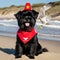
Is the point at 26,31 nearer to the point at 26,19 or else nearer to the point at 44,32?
the point at 26,19

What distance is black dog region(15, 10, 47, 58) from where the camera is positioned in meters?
6.43

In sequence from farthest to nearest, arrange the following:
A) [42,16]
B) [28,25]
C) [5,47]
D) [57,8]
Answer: [57,8] → [42,16] → [5,47] → [28,25]

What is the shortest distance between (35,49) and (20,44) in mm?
407

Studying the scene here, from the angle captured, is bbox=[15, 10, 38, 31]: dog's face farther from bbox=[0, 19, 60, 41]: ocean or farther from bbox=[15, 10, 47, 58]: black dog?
bbox=[0, 19, 60, 41]: ocean

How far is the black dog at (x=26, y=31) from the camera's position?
6434 mm

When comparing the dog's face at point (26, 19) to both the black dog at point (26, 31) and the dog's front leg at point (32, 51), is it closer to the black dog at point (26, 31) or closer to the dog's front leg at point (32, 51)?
the black dog at point (26, 31)

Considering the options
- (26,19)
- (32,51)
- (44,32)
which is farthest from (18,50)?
(44,32)

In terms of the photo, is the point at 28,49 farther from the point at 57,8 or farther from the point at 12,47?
the point at 57,8

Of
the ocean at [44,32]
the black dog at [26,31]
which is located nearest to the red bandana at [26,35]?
the black dog at [26,31]

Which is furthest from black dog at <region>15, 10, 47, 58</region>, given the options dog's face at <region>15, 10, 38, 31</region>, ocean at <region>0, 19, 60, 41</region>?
ocean at <region>0, 19, 60, 41</region>

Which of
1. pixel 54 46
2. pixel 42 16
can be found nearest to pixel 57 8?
pixel 42 16

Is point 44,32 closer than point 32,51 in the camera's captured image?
No

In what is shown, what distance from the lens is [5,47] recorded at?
8234mm

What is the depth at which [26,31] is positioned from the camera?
22.0 ft
